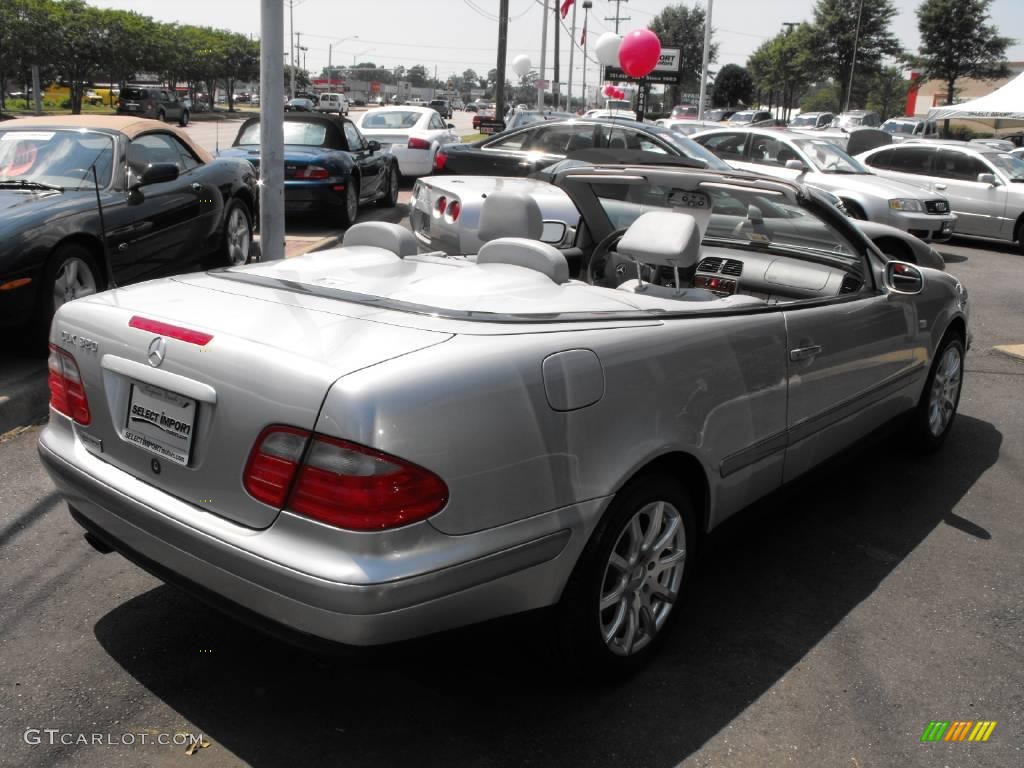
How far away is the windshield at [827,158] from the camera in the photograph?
45.2ft

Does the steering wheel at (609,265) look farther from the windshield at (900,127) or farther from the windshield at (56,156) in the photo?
the windshield at (900,127)

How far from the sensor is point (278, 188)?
24.1 feet

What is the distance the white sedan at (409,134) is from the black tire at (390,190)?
68.7 inches

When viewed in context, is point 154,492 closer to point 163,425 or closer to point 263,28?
point 163,425

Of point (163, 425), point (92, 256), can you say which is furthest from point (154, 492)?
point (92, 256)

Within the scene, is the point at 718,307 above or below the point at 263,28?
below

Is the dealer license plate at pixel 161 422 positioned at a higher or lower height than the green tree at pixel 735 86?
lower

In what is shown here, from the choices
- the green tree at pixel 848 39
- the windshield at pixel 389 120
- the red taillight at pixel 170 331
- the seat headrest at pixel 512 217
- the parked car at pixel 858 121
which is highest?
the green tree at pixel 848 39

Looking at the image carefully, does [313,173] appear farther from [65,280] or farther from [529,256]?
[529,256]

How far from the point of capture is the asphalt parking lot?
2639 millimetres

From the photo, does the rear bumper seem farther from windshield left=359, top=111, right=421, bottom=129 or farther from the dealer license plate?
windshield left=359, top=111, right=421, bottom=129

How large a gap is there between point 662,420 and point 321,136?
10.7 m

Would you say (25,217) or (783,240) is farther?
(25,217)

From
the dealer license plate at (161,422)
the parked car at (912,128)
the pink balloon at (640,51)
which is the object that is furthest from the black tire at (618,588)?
the parked car at (912,128)
